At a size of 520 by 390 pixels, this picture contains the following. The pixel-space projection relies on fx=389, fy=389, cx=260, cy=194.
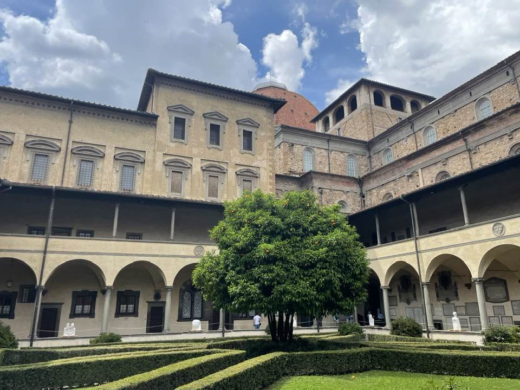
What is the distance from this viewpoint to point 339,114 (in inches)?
1847

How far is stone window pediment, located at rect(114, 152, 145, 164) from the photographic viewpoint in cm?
2662

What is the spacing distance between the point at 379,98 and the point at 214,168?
23.8 m

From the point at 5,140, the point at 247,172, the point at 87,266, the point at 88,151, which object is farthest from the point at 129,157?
the point at 247,172

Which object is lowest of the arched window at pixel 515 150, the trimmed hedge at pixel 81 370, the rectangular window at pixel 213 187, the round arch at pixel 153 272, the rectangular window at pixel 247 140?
the trimmed hedge at pixel 81 370

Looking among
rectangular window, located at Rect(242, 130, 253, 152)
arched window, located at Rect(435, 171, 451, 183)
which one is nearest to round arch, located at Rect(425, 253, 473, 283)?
arched window, located at Rect(435, 171, 451, 183)

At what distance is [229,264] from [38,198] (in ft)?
49.8

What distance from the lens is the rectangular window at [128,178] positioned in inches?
1048

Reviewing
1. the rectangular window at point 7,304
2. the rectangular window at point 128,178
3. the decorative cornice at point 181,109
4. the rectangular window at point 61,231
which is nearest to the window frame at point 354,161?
the decorative cornice at point 181,109

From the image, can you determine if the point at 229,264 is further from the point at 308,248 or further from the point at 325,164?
the point at 325,164

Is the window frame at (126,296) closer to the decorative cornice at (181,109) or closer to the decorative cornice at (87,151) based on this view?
the decorative cornice at (87,151)

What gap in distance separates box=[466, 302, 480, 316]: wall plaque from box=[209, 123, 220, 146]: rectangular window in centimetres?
1970

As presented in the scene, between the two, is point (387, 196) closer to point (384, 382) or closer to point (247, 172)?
point (247, 172)

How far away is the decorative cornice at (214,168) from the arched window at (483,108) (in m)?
20.1

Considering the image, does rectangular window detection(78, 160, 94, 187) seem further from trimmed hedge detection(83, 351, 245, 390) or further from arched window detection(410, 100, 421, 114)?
arched window detection(410, 100, 421, 114)
